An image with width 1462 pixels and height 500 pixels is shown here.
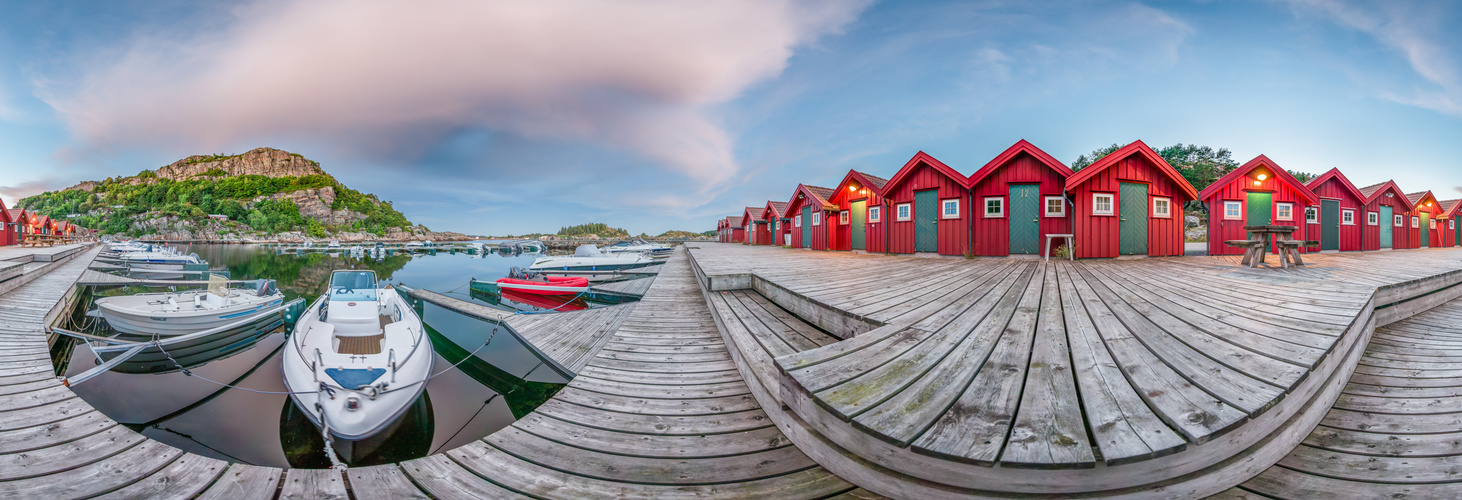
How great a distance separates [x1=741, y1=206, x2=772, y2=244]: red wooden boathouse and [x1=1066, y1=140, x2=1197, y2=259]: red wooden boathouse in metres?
20.0

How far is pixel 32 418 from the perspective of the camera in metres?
3.38

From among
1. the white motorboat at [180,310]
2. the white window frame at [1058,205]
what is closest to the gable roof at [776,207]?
the white window frame at [1058,205]

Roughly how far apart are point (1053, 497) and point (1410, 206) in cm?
3263

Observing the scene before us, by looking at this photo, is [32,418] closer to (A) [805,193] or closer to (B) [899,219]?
(B) [899,219]

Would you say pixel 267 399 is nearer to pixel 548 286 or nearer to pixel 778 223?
pixel 548 286

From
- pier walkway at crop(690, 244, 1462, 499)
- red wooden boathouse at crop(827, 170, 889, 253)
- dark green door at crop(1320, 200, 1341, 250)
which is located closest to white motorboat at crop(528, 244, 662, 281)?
red wooden boathouse at crop(827, 170, 889, 253)

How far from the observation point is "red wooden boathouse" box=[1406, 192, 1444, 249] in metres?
18.7

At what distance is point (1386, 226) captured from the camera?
1708 centimetres

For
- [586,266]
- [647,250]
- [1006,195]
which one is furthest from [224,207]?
[1006,195]

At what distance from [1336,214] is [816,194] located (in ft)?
60.1

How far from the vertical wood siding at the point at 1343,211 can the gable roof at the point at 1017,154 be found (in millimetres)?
10408

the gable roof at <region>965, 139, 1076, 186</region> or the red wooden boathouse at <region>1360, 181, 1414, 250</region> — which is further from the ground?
the gable roof at <region>965, 139, 1076, 186</region>

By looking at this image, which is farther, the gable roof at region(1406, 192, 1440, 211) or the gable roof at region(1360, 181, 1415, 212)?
the gable roof at region(1406, 192, 1440, 211)

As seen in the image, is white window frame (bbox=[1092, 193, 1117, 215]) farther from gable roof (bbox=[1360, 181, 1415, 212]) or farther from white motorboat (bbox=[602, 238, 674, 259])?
white motorboat (bbox=[602, 238, 674, 259])
